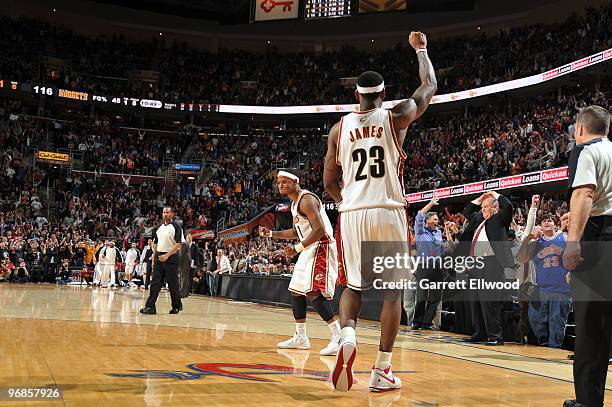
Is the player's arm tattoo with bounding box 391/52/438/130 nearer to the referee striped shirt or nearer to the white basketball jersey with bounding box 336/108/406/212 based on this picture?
the white basketball jersey with bounding box 336/108/406/212

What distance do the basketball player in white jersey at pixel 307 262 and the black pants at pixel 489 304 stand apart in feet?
7.89

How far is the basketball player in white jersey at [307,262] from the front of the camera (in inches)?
260

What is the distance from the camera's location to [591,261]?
11.9ft

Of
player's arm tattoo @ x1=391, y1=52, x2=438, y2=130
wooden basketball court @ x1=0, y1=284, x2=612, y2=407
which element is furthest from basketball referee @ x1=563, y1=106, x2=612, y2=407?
player's arm tattoo @ x1=391, y1=52, x2=438, y2=130

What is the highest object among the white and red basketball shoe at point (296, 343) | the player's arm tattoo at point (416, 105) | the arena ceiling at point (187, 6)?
the arena ceiling at point (187, 6)

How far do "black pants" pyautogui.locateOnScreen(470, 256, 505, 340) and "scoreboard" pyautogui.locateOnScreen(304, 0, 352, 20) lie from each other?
737 inches

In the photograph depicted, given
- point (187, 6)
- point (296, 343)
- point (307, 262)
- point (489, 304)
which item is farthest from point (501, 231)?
point (187, 6)

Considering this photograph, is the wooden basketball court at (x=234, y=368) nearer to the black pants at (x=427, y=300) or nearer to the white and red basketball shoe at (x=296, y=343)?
Result: the white and red basketball shoe at (x=296, y=343)

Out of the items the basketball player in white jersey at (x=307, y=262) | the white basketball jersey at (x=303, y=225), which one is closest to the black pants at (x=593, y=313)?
the basketball player in white jersey at (x=307, y=262)

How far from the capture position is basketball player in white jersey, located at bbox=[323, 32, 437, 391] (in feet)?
14.0

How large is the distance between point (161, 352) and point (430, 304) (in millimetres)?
5921

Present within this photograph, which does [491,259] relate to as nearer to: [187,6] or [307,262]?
[307,262]

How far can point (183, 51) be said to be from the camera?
40.9 meters

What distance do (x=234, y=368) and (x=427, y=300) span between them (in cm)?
627
